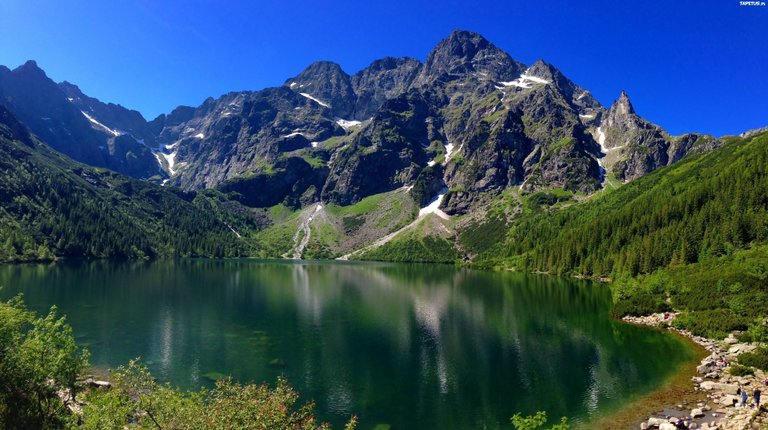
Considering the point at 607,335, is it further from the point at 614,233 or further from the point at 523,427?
the point at 614,233

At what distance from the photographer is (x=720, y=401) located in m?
40.3

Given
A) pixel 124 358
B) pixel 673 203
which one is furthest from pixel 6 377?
pixel 673 203

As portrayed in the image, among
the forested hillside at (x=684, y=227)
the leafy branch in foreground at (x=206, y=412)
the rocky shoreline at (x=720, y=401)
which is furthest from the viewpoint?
the forested hillside at (x=684, y=227)

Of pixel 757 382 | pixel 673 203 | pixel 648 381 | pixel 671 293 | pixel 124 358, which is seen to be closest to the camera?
pixel 757 382

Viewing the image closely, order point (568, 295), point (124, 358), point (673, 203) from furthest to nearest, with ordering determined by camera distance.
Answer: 1. point (673, 203)
2. point (568, 295)
3. point (124, 358)

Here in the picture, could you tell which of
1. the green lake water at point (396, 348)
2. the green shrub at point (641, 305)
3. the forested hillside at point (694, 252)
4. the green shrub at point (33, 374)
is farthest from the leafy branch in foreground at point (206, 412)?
the green shrub at point (641, 305)

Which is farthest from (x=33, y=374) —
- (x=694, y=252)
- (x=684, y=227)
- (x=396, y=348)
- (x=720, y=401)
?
(x=684, y=227)

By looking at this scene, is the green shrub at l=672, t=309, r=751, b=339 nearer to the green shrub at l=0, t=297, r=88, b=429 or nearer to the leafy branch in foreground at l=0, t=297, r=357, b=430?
the leafy branch in foreground at l=0, t=297, r=357, b=430

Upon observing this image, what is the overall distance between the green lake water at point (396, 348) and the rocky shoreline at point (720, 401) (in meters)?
4.05

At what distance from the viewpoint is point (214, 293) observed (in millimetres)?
126438

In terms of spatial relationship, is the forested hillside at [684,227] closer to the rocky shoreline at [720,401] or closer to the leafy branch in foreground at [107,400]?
the rocky shoreline at [720,401]

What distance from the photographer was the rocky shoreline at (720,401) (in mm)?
34100

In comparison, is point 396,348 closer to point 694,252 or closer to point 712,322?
point 712,322

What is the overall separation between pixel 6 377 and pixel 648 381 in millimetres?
60716
